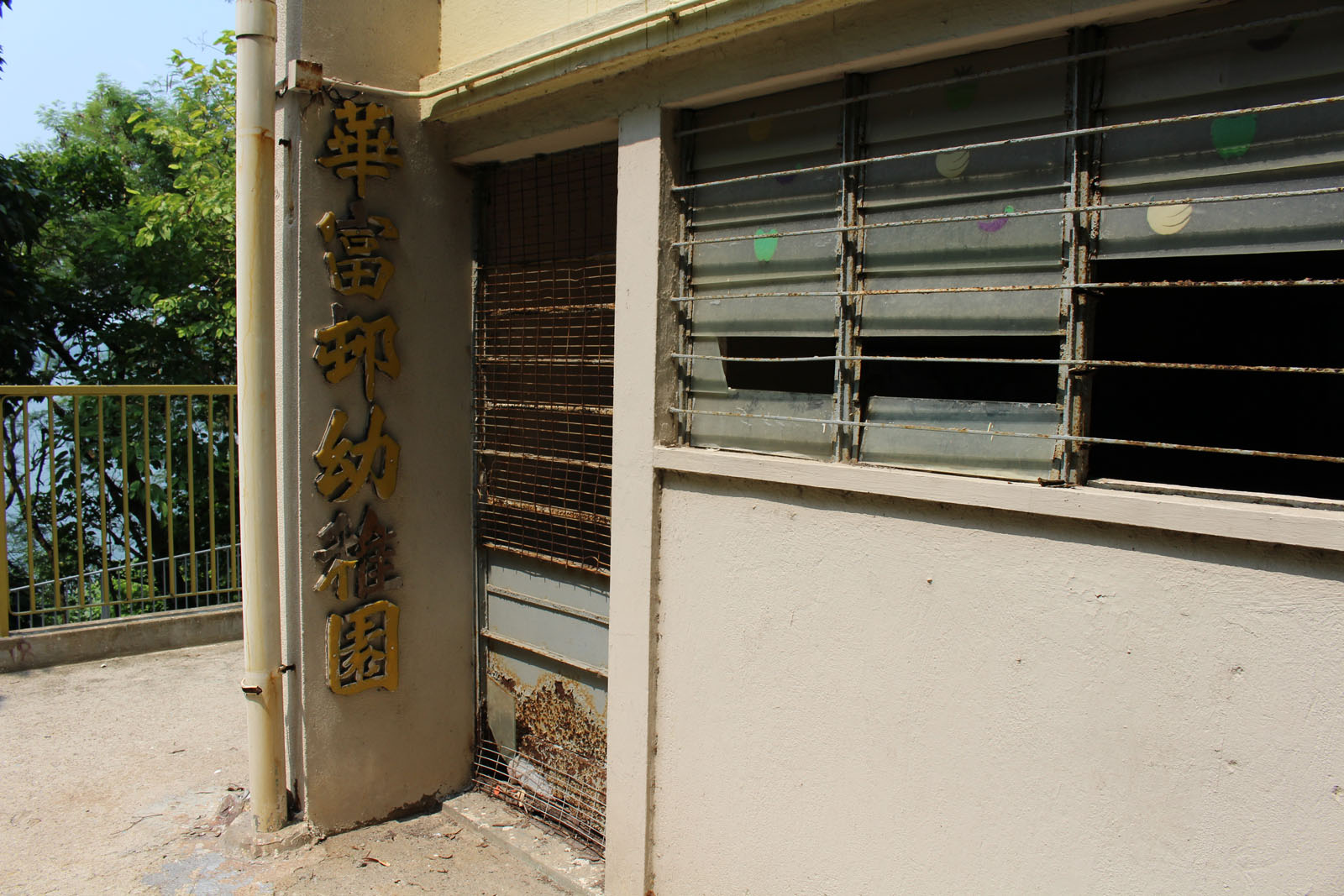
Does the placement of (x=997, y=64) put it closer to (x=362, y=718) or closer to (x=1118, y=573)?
(x=1118, y=573)

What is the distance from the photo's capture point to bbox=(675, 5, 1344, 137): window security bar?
213 centimetres

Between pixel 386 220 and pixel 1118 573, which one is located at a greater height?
pixel 386 220

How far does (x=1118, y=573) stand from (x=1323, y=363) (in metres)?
3.31

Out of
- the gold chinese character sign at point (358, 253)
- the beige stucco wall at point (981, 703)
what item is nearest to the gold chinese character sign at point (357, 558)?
the gold chinese character sign at point (358, 253)

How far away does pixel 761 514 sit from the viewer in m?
3.20

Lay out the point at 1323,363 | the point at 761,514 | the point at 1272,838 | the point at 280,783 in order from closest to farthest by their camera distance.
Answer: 1. the point at 1272,838
2. the point at 761,514
3. the point at 280,783
4. the point at 1323,363

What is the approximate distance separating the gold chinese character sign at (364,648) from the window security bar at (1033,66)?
2.59 m

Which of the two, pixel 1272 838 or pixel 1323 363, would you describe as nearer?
pixel 1272 838

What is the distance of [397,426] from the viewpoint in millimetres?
4477

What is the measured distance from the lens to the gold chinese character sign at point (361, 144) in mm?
4164

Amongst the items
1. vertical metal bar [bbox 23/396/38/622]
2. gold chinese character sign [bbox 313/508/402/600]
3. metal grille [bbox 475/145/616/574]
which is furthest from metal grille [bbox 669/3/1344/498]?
vertical metal bar [bbox 23/396/38/622]

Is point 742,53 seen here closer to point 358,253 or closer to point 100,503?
point 358,253

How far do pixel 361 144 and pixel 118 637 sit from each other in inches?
165

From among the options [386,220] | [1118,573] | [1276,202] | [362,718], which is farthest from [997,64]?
[362,718]
